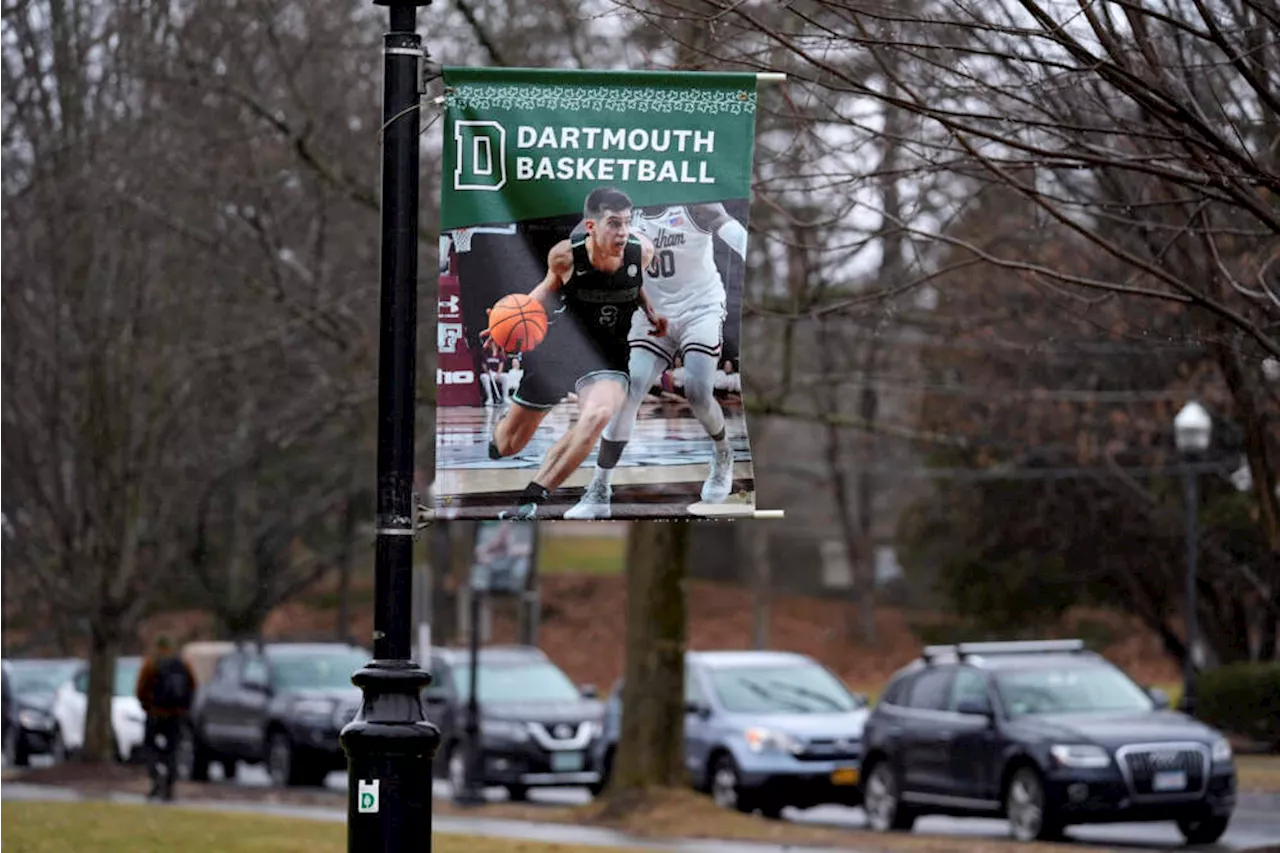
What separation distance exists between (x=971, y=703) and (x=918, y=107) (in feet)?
37.6

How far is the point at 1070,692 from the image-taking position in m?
19.0

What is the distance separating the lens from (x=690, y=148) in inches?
310

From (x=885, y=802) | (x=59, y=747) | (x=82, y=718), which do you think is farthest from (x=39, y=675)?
(x=885, y=802)

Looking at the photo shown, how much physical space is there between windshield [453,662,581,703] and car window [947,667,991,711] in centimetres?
747

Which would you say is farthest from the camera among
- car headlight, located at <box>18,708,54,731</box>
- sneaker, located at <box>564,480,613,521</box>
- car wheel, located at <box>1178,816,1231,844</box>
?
car headlight, located at <box>18,708,54,731</box>

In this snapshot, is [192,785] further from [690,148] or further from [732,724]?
[690,148]

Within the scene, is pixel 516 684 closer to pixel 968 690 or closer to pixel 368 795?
pixel 968 690

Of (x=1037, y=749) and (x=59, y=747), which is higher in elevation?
(x=1037, y=749)

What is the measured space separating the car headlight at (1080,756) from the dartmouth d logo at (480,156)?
36.2ft

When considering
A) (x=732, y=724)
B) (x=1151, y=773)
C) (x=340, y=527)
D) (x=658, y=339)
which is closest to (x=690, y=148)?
(x=658, y=339)

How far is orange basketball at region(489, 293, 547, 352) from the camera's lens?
7.80 m

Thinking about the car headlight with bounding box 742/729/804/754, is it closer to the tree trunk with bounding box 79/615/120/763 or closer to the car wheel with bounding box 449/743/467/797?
the car wheel with bounding box 449/743/467/797

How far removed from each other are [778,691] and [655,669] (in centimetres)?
284

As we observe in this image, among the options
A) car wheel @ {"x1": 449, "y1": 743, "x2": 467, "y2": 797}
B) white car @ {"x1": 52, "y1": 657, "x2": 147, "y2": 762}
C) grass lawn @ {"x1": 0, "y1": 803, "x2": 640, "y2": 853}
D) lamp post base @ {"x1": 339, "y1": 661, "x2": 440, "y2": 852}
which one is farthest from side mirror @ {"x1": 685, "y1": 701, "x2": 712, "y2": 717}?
lamp post base @ {"x1": 339, "y1": 661, "x2": 440, "y2": 852}
